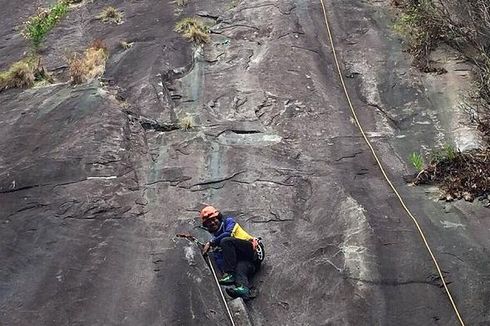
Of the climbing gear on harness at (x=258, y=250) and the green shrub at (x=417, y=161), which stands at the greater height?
the climbing gear on harness at (x=258, y=250)

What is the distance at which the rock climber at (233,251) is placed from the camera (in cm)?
833


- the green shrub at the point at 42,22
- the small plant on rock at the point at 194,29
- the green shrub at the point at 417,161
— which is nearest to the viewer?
the green shrub at the point at 417,161

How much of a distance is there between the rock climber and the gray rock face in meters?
0.25

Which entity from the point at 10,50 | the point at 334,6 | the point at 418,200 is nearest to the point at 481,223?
the point at 418,200

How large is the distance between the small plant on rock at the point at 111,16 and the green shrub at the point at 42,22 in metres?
1.28

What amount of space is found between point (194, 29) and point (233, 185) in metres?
5.62

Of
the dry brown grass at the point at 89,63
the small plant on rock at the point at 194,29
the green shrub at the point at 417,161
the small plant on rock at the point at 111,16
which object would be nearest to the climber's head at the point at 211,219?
the green shrub at the point at 417,161

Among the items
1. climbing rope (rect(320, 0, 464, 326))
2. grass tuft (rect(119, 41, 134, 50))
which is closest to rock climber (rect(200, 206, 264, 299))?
climbing rope (rect(320, 0, 464, 326))

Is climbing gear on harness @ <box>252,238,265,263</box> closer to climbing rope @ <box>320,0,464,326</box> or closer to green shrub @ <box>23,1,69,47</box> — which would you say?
climbing rope @ <box>320,0,464,326</box>

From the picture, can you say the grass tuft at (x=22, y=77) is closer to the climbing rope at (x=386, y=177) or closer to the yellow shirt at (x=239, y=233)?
the climbing rope at (x=386, y=177)

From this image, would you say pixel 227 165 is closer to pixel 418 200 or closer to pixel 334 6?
pixel 418 200

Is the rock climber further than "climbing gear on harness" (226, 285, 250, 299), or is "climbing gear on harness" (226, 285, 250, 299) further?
the rock climber

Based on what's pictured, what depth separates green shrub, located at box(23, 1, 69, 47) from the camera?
52.6 feet

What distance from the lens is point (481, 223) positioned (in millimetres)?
8992
